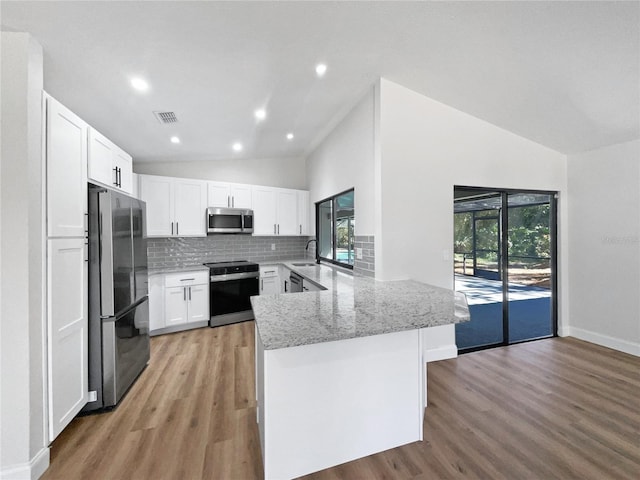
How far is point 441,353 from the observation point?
3098 mm

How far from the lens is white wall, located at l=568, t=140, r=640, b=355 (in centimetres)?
315

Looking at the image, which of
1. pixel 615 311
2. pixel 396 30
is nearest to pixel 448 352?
pixel 615 311

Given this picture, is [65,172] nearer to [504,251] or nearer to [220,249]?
[220,249]

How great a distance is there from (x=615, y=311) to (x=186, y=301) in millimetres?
5363

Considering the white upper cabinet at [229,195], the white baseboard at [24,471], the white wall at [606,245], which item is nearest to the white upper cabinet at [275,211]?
the white upper cabinet at [229,195]

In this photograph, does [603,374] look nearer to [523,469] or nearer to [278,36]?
[523,469]

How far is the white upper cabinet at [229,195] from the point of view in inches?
174

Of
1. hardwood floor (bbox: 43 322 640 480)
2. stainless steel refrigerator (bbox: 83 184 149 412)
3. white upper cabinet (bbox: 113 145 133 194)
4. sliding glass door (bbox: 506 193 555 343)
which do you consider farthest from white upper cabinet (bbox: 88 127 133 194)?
sliding glass door (bbox: 506 193 555 343)

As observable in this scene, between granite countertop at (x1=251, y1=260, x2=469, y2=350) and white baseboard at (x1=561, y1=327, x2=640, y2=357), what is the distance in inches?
106

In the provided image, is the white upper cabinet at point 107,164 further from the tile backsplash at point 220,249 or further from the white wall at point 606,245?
the white wall at point 606,245

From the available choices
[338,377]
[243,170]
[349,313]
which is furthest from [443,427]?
[243,170]

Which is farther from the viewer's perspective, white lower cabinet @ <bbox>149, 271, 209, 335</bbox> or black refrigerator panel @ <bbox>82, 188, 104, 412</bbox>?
white lower cabinet @ <bbox>149, 271, 209, 335</bbox>

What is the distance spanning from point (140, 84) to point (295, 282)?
2.65 meters

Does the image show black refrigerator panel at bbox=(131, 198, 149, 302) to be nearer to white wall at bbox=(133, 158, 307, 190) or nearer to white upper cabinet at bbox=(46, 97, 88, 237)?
white upper cabinet at bbox=(46, 97, 88, 237)
